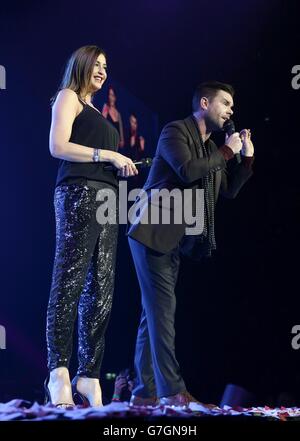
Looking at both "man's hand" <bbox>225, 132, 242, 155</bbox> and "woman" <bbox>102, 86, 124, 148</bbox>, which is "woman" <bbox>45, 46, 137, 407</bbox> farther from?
"woman" <bbox>102, 86, 124, 148</bbox>

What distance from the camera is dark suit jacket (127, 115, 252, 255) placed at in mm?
2443

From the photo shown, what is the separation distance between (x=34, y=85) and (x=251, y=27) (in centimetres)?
159

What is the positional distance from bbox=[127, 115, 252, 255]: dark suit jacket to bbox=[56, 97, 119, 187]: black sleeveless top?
9.3 inches

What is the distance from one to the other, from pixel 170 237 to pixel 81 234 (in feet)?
1.38

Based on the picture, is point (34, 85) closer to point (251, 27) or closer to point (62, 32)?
point (62, 32)

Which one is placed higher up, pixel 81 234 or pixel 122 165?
pixel 122 165

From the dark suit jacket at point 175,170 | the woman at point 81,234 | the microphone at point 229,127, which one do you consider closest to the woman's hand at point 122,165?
the woman at point 81,234

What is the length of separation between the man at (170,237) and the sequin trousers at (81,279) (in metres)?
0.20

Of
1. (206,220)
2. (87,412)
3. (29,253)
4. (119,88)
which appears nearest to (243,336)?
(29,253)

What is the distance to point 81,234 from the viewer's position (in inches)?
89.0

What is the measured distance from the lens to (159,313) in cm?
246

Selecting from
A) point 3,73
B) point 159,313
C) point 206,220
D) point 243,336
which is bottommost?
point 243,336

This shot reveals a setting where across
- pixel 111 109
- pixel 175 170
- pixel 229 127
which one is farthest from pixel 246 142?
pixel 111 109

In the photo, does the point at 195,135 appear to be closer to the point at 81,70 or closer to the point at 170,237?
the point at 170,237
